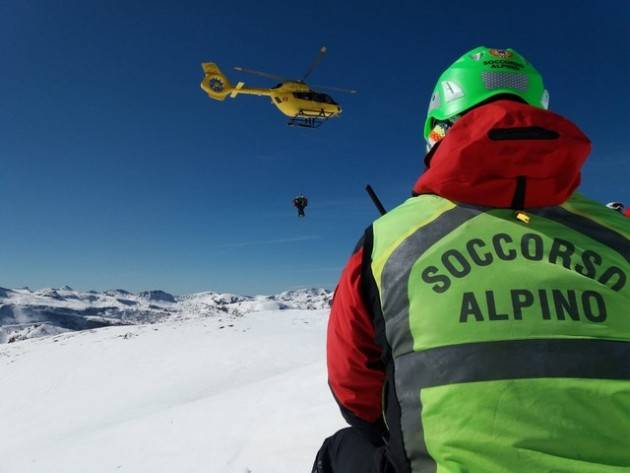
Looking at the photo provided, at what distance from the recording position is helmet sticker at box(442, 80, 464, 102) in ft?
6.88

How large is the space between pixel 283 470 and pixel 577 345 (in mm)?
4068

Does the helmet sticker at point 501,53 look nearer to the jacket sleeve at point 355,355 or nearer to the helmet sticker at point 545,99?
the helmet sticker at point 545,99

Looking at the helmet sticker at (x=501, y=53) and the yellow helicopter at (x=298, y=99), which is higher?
the yellow helicopter at (x=298, y=99)

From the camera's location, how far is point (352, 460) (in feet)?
5.87

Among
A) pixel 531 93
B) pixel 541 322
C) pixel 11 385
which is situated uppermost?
pixel 531 93

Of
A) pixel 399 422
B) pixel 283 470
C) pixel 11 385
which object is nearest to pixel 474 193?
pixel 399 422

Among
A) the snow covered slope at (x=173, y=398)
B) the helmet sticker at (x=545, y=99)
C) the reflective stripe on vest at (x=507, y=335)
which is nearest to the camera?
the reflective stripe on vest at (x=507, y=335)

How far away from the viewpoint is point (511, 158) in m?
1.35

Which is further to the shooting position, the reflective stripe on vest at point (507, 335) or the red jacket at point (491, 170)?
the red jacket at point (491, 170)

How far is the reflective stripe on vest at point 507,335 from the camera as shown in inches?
45.5

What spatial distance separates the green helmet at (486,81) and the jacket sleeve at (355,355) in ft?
3.29

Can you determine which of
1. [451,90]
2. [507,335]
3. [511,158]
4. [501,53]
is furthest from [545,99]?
[507,335]

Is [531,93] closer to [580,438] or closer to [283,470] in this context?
[580,438]

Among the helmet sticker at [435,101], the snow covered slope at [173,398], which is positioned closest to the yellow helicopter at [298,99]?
the snow covered slope at [173,398]
